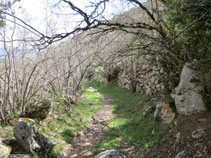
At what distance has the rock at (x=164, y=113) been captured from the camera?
491 cm

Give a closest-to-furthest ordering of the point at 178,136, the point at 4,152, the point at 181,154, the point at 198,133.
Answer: the point at 181,154
the point at 198,133
the point at 4,152
the point at 178,136

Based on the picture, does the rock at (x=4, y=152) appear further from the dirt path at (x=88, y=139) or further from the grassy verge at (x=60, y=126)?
the dirt path at (x=88, y=139)

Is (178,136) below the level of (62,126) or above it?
above

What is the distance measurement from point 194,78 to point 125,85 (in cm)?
1077

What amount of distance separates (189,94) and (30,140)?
4.22 meters

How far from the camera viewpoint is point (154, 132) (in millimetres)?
4969

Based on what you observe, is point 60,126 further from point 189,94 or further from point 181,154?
point 189,94

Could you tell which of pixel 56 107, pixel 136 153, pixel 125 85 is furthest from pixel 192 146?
pixel 125 85

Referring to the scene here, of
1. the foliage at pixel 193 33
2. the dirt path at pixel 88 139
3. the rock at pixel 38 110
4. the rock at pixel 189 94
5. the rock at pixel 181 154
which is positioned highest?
the foliage at pixel 193 33

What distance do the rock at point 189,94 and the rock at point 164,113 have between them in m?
0.39

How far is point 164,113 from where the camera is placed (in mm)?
5105

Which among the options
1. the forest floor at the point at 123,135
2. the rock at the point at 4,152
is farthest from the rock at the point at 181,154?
the rock at the point at 4,152

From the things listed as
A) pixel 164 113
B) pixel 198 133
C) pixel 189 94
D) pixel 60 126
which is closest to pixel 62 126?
pixel 60 126

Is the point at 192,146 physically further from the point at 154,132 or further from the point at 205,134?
the point at 154,132
